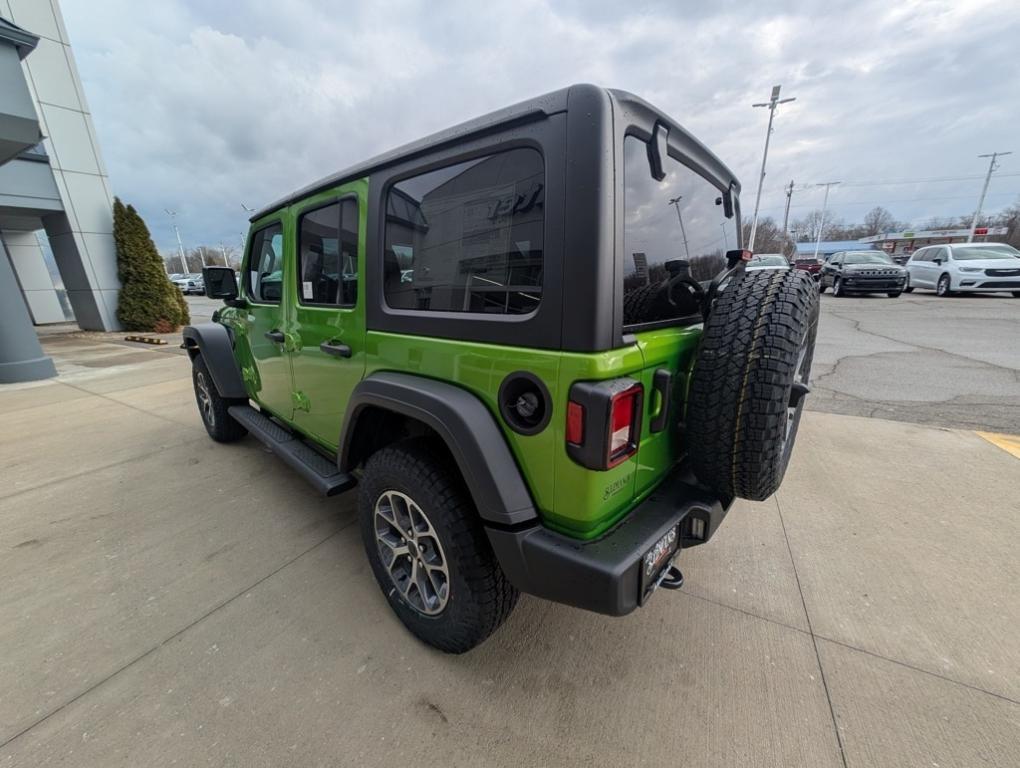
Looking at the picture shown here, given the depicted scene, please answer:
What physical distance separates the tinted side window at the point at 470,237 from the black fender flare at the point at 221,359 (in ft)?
8.54

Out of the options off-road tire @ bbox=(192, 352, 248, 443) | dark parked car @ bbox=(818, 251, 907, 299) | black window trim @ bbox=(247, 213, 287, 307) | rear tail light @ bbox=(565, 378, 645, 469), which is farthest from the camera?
dark parked car @ bbox=(818, 251, 907, 299)

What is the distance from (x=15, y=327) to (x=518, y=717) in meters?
9.25

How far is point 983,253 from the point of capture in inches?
531

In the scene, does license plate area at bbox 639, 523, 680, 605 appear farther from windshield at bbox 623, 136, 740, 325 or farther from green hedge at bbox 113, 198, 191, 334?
green hedge at bbox 113, 198, 191, 334

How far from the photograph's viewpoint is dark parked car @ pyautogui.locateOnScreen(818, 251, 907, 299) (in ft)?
47.0

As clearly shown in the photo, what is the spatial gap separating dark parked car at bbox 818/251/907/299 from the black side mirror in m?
18.3

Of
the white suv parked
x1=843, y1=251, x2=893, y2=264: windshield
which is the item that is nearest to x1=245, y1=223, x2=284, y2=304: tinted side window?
the white suv parked

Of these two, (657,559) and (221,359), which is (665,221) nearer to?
(657,559)

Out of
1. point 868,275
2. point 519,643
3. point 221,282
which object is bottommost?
point 519,643

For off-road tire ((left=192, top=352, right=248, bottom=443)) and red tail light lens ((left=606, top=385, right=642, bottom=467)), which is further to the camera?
off-road tire ((left=192, top=352, right=248, bottom=443))

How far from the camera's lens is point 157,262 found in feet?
37.8

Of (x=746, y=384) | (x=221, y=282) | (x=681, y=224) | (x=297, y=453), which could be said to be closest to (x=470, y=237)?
(x=681, y=224)

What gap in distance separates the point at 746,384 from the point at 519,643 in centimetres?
144

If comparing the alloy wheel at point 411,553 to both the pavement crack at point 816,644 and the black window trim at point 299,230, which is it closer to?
the black window trim at point 299,230
